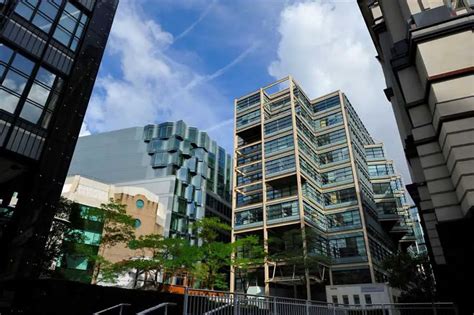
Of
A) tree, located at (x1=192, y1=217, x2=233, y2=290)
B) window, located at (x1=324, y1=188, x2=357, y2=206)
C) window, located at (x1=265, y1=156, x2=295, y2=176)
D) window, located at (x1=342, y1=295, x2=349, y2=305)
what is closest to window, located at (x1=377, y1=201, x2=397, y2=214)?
window, located at (x1=324, y1=188, x2=357, y2=206)

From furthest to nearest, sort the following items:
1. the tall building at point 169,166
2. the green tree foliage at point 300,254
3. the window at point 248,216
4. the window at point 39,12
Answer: the tall building at point 169,166 < the window at point 248,216 < the green tree foliage at point 300,254 < the window at point 39,12

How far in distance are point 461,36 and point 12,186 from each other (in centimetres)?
2065

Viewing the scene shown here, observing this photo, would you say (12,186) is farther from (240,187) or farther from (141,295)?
(240,187)

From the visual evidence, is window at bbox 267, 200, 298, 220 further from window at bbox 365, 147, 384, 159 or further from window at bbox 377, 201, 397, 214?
window at bbox 365, 147, 384, 159

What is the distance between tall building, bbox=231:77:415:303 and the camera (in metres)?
49.5

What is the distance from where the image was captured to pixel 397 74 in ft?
29.2

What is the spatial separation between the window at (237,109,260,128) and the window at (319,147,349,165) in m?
14.3

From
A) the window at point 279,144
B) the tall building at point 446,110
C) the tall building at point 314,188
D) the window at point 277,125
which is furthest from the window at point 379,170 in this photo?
the tall building at point 446,110

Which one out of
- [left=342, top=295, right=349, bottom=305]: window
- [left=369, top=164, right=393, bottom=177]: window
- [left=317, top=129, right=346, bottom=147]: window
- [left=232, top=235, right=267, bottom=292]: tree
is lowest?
[left=342, top=295, right=349, bottom=305]: window

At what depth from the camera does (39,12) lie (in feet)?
61.2

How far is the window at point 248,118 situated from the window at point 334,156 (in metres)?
14.3

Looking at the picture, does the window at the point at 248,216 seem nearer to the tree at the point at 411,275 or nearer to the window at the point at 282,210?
the window at the point at 282,210

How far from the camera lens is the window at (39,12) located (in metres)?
17.9

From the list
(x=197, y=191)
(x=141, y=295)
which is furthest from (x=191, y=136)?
(x=141, y=295)
